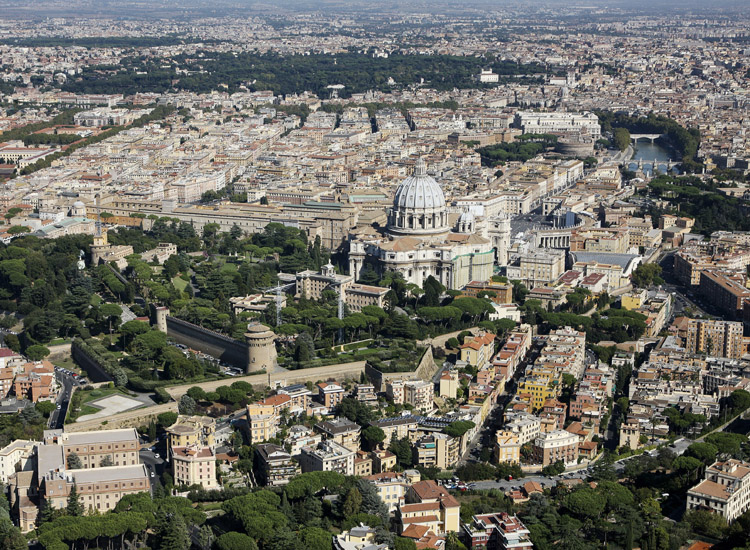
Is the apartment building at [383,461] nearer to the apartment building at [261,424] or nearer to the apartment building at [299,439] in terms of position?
the apartment building at [299,439]

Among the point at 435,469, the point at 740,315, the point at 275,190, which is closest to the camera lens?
the point at 435,469

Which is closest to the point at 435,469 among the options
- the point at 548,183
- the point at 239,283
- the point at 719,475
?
the point at 719,475

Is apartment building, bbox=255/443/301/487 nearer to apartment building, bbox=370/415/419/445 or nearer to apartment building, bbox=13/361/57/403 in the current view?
apartment building, bbox=370/415/419/445

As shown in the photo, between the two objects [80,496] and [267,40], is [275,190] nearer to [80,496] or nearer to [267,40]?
[80,496]

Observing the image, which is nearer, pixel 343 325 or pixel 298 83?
pixel 343 325

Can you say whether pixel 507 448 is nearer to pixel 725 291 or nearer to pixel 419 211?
pixel 725 291

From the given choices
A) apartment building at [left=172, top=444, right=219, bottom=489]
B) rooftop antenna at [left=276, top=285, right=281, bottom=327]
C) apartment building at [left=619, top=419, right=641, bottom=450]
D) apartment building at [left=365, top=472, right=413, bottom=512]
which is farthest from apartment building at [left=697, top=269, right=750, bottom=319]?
apartment building at [left=172, top=444, right=219, bottom=489]

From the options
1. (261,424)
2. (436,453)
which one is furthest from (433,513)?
(261,424)
